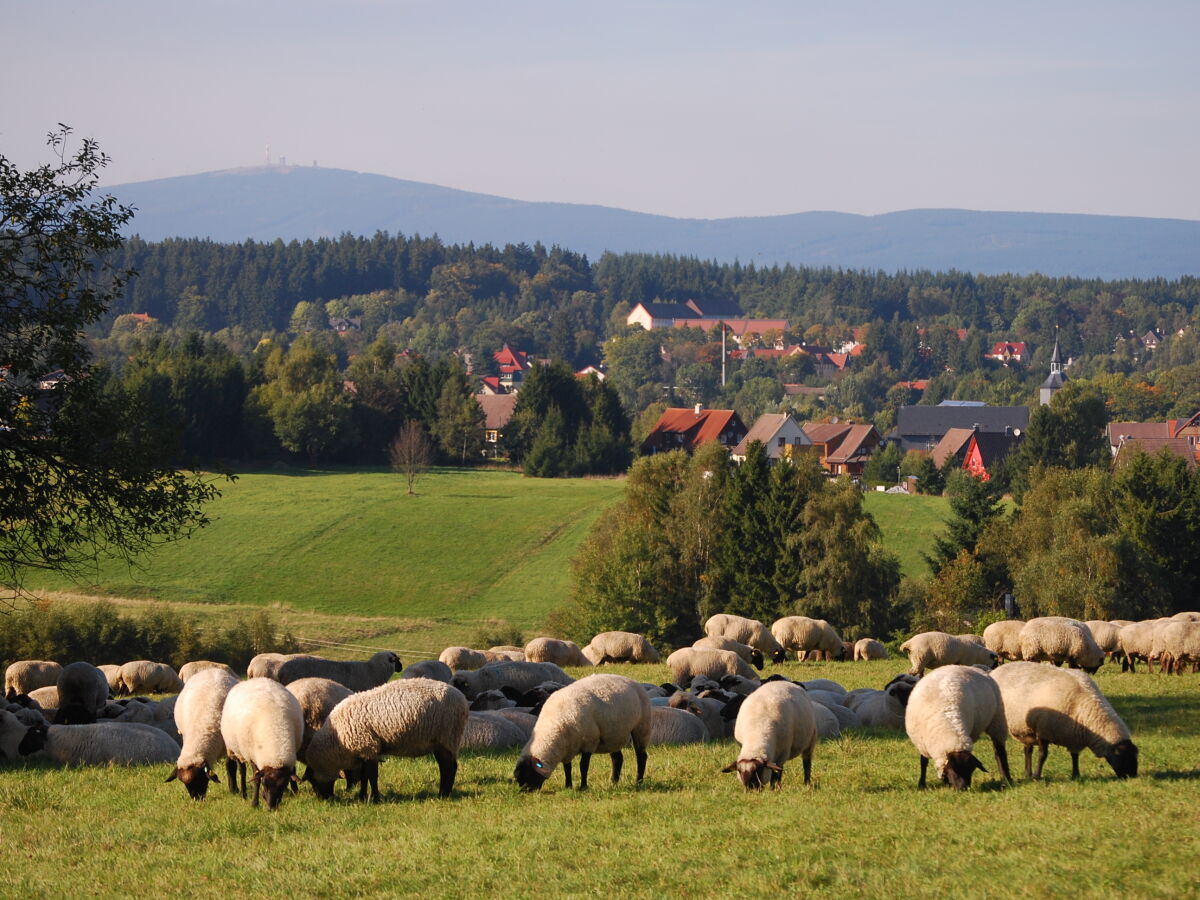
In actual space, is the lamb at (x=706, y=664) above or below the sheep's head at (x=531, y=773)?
below

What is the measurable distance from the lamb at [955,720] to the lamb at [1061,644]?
12.6 metres

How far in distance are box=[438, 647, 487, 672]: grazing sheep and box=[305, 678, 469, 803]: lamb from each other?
17.1 metres

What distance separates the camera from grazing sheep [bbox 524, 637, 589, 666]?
33.1 metres

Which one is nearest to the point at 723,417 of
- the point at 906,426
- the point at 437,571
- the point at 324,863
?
the point at 906,426

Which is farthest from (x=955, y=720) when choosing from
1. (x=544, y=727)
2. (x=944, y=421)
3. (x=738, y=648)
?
(x=944, y=421)

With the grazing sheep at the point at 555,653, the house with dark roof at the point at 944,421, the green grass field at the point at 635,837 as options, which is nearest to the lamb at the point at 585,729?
the green grass field at the point at 635,837

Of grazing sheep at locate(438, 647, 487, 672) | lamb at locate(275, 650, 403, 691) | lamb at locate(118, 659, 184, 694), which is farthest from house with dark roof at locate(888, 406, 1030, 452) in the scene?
lamb at locate(275, 650, 403, 691)

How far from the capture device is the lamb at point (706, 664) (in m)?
26.7

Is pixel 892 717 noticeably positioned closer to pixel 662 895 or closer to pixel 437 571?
pixel 662 895

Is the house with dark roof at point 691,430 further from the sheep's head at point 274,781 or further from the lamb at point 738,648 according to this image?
the sheep's head at point 274,781

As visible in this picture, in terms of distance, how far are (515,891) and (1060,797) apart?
5627 millimetres

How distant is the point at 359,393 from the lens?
109375 millimetres

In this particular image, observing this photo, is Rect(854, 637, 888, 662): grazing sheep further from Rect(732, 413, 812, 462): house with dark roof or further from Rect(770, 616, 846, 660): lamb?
Rect(732, 413, 812, 462): house with dark roof

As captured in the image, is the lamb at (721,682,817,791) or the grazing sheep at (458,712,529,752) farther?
the grazing sheep at (458,712,529,752)
